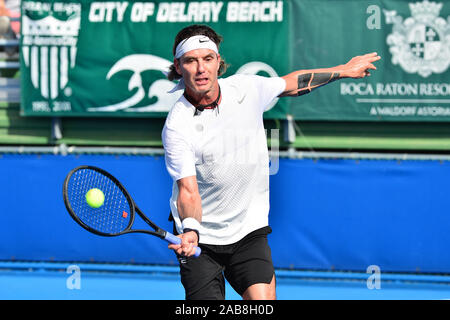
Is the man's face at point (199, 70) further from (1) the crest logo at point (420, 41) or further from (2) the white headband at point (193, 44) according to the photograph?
(1) the crest logo at point (420, 41)

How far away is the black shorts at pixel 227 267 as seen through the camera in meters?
4.61

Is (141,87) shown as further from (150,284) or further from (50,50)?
(150,284)

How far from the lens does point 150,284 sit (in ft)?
28.5

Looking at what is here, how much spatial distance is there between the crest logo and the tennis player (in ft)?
14.7

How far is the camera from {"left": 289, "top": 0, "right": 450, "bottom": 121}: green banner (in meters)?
8.79

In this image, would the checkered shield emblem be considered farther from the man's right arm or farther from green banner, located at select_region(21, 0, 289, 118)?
the man's right arm

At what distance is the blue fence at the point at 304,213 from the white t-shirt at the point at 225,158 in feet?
12.4

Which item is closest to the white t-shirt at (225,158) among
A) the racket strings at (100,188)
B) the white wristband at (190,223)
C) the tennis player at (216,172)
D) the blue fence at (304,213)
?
the tennis player at (216,172)

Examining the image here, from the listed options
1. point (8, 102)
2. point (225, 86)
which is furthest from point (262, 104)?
point (8, 102)

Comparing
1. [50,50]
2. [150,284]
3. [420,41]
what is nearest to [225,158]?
[150,284]

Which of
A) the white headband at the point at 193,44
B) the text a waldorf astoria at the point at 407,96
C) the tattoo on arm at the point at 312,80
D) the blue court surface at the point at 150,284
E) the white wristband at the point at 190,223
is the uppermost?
the white headband at the point at 193,44

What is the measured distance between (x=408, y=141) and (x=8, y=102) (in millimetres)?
5360

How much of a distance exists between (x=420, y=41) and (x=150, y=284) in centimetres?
440

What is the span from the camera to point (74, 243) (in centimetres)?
889
